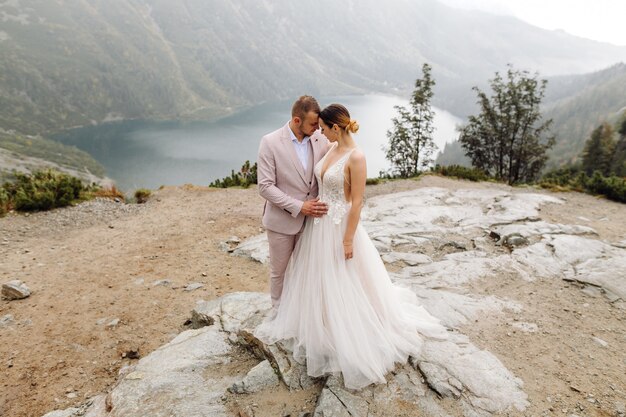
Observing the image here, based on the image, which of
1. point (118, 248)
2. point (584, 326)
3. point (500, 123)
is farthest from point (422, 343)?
point (500, 123)

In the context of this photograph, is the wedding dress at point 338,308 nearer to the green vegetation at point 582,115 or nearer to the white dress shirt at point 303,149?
the white dress shirt at point 303,149

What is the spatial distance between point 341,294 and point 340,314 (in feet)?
0.62

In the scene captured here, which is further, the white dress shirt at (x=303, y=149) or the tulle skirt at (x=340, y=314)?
the white dress shirt at (x=303, y=149)

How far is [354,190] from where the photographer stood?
3430mm

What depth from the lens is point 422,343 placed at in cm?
379

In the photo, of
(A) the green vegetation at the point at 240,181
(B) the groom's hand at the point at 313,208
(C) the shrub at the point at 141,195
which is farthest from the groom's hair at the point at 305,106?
(A) the green vegetation at the point at 240,181

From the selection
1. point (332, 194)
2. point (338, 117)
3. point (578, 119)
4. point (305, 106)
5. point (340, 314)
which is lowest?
point (340, 314)

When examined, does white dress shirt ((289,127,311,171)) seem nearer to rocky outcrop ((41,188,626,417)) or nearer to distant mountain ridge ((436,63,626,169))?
rocky outcrop ((41,188,626,417))

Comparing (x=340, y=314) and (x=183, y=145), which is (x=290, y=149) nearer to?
(x=340, y=314)

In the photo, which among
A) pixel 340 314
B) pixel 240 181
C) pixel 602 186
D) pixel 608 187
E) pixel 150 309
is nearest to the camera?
pixel 340 314

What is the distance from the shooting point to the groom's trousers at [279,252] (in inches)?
150

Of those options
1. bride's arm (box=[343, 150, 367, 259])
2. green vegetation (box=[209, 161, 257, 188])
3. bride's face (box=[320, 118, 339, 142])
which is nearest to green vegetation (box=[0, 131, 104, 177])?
green vegetation (box=[209, 161, 257, 188])

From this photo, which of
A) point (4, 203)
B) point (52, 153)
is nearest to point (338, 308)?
point (4, 203)

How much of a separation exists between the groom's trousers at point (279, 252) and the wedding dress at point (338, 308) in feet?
0.24
